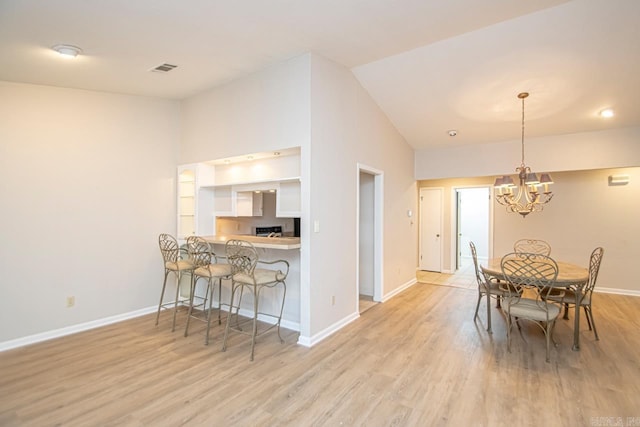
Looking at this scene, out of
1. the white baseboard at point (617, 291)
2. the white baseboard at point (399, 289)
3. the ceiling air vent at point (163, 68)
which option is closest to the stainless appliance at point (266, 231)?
the white baseboard at point (399, 289)

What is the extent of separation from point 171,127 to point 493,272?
15.8 feet

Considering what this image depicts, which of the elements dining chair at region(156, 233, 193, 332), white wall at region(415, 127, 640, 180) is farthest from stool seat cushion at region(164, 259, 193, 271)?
white wall at region(415, 127, 640, 180)

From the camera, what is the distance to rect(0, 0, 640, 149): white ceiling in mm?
2508

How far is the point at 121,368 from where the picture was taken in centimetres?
287

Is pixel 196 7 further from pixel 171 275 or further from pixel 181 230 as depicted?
pixel 171 275

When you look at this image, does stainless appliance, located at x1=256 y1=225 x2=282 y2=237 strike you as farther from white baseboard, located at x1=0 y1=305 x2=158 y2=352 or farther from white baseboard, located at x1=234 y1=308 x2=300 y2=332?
white baseboard, located at x1=0 y1=305 x2=158 y2=352

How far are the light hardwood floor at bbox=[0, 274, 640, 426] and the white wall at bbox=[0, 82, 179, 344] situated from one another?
50 cm

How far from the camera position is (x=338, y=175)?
3850 millimetres

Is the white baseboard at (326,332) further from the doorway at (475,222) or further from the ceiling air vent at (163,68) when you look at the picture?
the doorway at (475,222)

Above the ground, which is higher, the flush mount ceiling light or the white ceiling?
the white ceiling

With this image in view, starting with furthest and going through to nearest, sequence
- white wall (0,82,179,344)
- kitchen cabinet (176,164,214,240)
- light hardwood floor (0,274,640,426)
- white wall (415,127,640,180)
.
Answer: white wall (415,127,640,180) < kitchen cabinet (176,164,214,240) < white wall (0,82,179,344) < light hardwood floor (0,274,640,426)

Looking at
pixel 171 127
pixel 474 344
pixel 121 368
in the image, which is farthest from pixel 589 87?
pixel 121 368

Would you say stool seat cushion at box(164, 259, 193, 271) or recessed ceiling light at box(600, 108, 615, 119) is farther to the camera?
recessed ceiling light at box(600, 108, 615, 119)

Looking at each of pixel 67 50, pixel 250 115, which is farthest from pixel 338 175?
pixel 67 50
